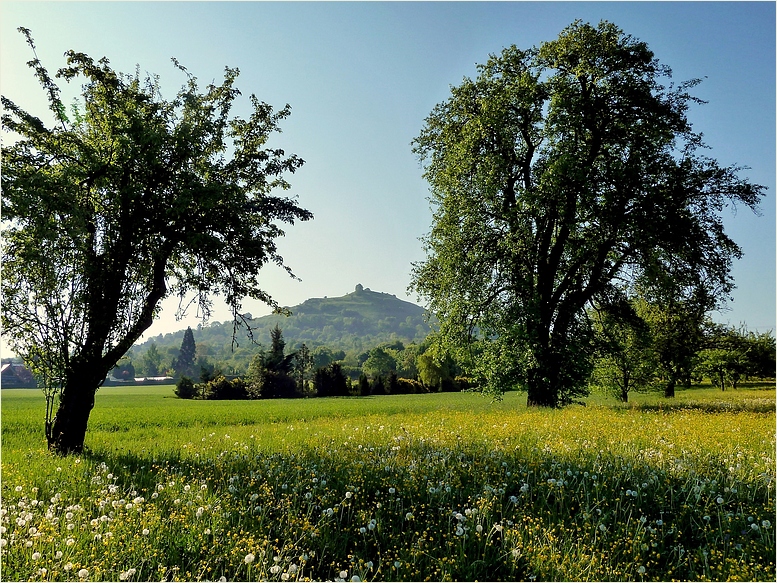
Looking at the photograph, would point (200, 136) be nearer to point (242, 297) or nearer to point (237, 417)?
point (242, 297)

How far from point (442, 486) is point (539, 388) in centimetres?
1414

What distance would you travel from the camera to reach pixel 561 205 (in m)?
18.0

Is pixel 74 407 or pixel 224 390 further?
pixel 224 390

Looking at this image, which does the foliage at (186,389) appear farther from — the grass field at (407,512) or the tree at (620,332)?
the grass field at (407,512)

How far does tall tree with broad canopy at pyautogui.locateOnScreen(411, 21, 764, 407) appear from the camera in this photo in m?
17.8

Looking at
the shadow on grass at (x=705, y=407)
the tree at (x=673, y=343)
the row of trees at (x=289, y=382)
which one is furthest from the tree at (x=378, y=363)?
the shadow on grass at (x=705, y=407)

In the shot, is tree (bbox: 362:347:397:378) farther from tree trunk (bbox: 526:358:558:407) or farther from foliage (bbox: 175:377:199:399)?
tree trunk (bbox: 526:358:558:407)

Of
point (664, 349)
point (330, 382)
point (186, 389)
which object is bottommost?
point (186, 389)

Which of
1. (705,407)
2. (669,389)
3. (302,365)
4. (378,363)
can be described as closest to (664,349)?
(669,389)

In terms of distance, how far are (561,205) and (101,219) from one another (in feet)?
49.0

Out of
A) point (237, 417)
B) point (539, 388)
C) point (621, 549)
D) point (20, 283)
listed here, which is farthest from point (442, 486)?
point (237, 417)

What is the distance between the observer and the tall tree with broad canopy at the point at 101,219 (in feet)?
29.2

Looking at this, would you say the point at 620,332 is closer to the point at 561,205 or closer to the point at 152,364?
the point at 561,205

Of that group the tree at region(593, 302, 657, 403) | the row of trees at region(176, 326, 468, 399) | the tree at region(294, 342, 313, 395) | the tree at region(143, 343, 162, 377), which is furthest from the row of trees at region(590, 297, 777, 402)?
the tree at region(143, 343, 162, 377)
